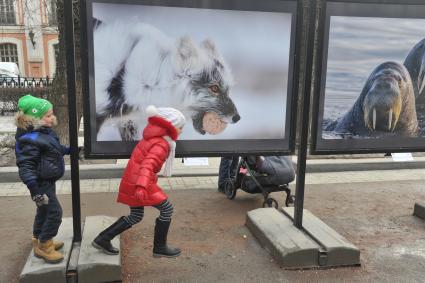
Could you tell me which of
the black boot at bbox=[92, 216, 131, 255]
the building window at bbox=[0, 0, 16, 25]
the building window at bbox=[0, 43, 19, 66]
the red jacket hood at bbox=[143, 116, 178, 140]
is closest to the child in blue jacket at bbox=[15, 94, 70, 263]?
the black boot at bbox=[92, 216, 131, 255]

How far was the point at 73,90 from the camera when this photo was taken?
11.9 feet

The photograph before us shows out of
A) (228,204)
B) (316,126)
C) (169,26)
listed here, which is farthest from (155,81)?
(228,204)

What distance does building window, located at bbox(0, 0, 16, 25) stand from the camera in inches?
1454

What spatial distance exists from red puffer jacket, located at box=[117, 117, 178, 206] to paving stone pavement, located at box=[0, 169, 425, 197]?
9.46 ft

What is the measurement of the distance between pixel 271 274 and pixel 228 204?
6.79ft

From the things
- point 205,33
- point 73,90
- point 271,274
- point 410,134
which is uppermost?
point 205,33

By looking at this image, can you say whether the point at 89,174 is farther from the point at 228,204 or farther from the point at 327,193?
the point at 327,193

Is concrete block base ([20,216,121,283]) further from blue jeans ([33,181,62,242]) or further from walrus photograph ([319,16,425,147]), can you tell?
walrus photograph ([319,16,425,147])

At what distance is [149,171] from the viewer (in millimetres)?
3342

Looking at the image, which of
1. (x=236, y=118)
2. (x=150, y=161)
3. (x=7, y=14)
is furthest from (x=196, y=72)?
(x=7, y=14)

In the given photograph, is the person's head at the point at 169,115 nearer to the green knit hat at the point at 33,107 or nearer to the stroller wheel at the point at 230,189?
the green knit hat at the point at 33,107

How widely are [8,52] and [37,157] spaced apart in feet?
131

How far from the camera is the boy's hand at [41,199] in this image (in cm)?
330

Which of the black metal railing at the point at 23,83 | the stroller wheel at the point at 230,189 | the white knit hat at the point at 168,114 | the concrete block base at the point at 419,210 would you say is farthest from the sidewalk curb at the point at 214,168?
the black metal railing at the point at 23,83
